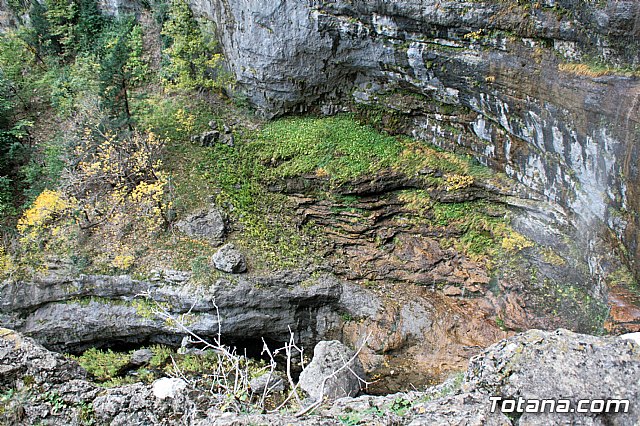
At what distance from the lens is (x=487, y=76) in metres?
9.91

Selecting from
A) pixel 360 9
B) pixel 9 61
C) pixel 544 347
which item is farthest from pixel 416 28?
pixel 9 61

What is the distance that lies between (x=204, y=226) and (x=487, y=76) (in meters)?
8.13

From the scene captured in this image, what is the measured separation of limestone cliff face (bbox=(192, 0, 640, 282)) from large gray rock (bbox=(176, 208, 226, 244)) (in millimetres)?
4206

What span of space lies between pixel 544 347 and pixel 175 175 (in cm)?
1112

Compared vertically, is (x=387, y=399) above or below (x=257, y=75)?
below

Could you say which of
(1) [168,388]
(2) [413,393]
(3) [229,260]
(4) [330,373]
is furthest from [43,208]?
(2) [413,393]

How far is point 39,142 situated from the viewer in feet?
44.7

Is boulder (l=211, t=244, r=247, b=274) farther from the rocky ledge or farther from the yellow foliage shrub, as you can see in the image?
the rocky ledge

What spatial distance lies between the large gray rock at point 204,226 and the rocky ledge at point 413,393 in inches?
248

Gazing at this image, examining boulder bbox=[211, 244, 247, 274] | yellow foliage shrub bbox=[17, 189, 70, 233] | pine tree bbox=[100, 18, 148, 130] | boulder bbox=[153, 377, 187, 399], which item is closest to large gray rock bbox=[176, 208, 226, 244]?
boulder bbox=[211, 244, 247, 274]

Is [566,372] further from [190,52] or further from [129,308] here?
[190,52]

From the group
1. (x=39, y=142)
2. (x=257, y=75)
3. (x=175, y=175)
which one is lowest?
(x=175, y=175)

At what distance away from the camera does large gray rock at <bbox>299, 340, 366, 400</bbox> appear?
370 inches

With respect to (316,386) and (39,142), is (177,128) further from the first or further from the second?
(316,386)
